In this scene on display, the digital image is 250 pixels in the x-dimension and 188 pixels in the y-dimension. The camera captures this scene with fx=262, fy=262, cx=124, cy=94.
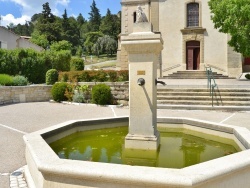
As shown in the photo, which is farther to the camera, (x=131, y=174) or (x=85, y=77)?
(x=85, y=77)

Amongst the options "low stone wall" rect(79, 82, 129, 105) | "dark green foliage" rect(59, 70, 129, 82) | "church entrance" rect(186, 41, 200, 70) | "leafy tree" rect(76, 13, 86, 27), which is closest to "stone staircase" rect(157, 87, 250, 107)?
"low stone wall" rect(79, 82, 129, 105)

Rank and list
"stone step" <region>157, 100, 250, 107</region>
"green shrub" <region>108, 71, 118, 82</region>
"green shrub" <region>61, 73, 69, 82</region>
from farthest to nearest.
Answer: "green shrub" <region>61, 73, 69, 82</region>, "green shrub" <region>108, 71, 118, 82</region>, "stone step" <region>157, 100, 250, 107</region>

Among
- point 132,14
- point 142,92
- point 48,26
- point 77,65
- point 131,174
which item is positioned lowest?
point 131,174

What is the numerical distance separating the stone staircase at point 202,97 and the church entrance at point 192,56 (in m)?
12.4

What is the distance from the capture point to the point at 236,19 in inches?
680

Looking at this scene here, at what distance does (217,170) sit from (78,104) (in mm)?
10988

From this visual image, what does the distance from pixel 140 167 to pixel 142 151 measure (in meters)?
1.69

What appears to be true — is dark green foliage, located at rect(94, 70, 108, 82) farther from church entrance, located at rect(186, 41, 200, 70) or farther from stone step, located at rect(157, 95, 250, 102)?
church entrance, located at rect(186, 41, 200, 70)

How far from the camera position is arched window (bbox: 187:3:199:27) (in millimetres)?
24422

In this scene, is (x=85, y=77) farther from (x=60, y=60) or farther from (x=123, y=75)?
(x=60, y=60)

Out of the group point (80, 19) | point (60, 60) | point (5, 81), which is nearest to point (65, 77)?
point (5, 81)

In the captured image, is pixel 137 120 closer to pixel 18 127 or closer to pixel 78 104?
pixel 18 127

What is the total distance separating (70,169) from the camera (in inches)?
118

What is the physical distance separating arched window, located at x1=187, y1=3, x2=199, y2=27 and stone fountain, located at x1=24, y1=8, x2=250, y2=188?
65.9 feet
